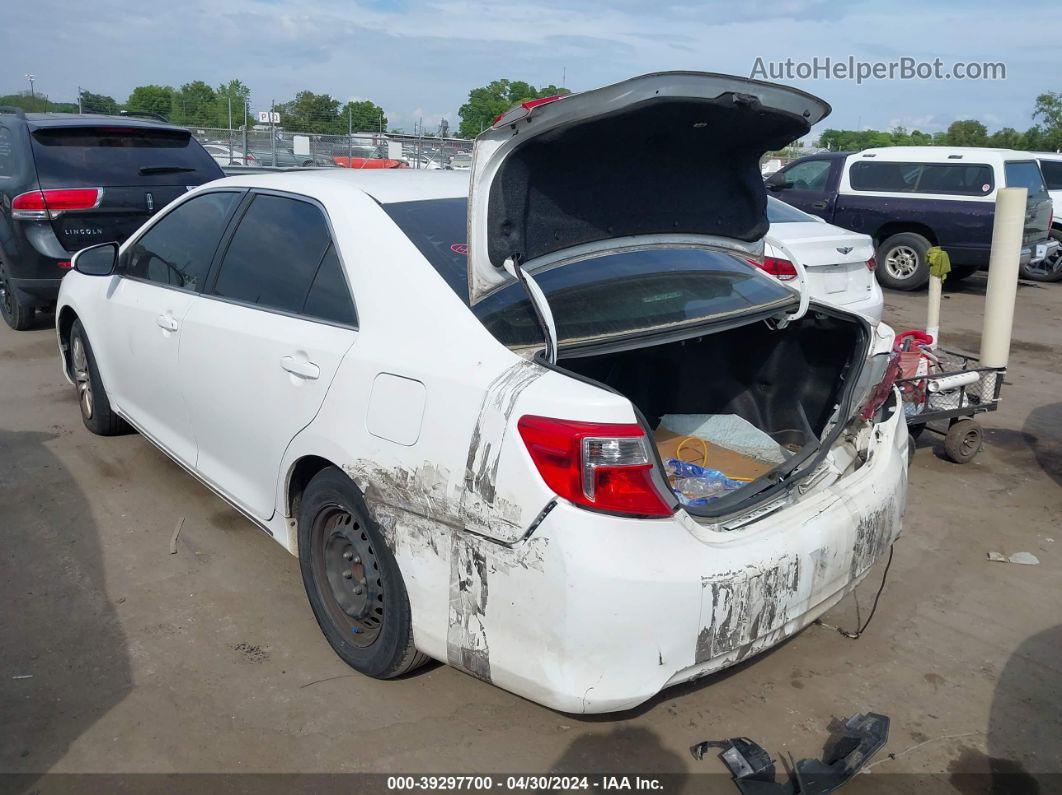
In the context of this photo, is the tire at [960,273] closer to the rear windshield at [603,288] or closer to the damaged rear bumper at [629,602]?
the rear windshield at [603,288]

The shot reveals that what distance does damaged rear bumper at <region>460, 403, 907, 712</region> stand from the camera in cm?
232

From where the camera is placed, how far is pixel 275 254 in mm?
3480

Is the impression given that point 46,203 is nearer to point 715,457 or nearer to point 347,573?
point 347,573

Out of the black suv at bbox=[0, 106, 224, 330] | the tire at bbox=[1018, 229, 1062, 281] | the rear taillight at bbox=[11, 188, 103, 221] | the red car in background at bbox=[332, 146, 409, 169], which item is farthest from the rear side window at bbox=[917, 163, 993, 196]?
the red car in background at bbox=[332, 146, 409, 169]

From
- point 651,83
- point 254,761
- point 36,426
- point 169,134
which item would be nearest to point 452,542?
point 254,761

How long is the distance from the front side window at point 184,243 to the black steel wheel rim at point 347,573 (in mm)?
1373

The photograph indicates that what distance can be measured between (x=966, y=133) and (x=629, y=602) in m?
57.5

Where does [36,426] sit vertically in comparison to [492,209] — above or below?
below

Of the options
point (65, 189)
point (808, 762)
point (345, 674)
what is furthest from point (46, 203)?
point (808, 762)

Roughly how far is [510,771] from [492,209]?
66.2 inches

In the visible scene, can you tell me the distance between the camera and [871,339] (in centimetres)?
338

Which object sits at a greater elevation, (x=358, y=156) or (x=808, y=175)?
(x=358, y=156)

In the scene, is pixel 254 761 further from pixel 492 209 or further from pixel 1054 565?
pixel 1054 565

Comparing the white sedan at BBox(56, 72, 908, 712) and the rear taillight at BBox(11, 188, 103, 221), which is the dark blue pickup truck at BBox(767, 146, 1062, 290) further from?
the rear taillight at BBox(11, 188, 103, 221)
